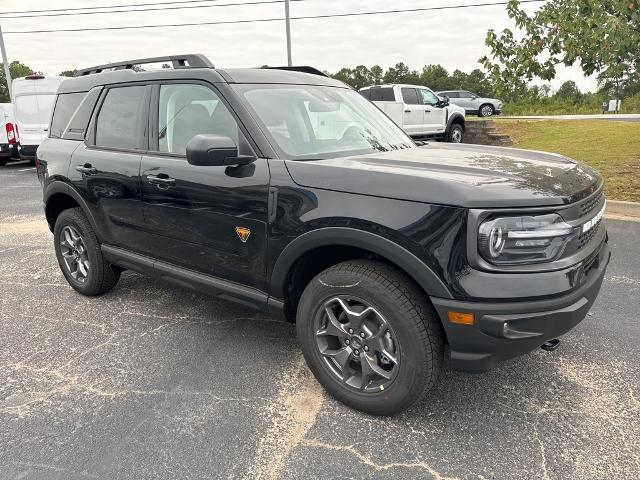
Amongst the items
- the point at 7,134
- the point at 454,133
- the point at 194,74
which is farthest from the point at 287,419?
the point at 7,134

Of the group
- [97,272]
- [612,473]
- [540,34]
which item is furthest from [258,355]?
[540,34]

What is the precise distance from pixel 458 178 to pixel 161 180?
1965mm

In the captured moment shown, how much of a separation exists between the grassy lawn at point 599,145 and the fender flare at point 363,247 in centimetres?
636

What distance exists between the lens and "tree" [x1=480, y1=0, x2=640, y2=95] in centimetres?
608

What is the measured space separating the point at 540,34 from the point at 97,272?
699 centimetres

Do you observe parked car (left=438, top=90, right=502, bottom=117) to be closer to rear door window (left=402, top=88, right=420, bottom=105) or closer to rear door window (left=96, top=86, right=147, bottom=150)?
rear door window (left=402, top=88, right=420, bottom=105)

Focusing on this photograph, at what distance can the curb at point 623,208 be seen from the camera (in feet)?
23.0

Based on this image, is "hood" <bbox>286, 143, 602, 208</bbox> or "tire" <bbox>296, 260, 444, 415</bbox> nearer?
"hood" <bbox>286, 143, 602, 208</bbox>

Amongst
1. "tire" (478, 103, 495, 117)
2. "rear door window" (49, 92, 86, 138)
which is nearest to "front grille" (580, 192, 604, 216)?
"rear door window" (49, 92, 86, 138)

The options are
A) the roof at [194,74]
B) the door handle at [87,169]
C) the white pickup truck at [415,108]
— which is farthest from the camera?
the white pickup truck at [415,108]

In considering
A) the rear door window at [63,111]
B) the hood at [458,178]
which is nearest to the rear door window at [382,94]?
the rear door window at [63,111]

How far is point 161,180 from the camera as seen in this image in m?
3.38

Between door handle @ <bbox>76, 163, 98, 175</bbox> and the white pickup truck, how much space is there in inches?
460

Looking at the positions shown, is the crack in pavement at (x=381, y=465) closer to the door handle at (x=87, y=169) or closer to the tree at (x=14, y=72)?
the door handle at (x=87, y=169)
